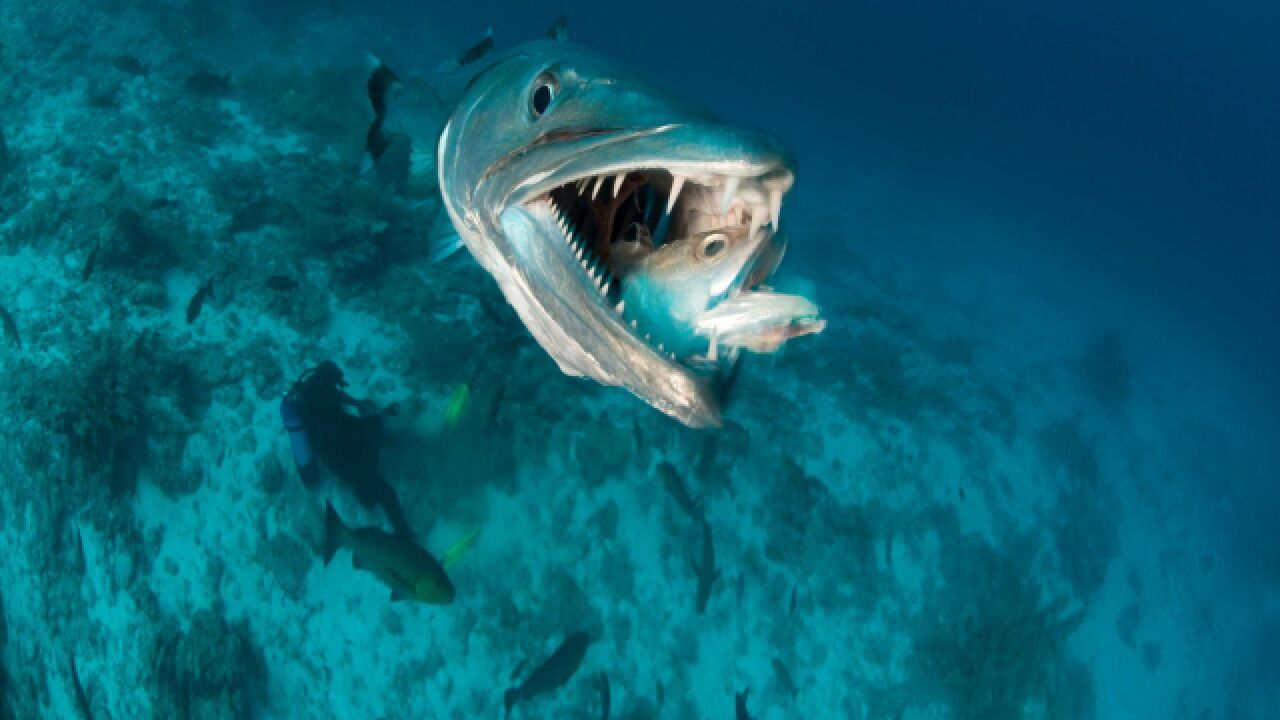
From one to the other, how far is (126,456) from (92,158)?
18.4 feet

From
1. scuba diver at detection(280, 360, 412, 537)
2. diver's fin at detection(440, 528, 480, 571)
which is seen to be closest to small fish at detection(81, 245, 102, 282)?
scuba diver at detection(280, 360, 412, 537)

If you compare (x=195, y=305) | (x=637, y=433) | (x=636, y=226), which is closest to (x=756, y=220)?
(x=636, y=226)

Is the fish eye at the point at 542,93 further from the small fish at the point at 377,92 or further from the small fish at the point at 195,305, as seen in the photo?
the small fish at the point at 195,305

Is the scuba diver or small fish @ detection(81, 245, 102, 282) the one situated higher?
small fish @ detection(81, 245, 102, 282)

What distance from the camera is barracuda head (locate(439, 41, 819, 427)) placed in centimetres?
122

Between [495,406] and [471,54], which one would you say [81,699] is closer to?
[495,406]

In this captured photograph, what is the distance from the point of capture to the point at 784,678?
5785mm

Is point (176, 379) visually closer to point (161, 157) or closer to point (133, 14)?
point (161, 157)

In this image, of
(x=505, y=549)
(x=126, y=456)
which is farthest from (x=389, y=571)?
(x=126, y=456)

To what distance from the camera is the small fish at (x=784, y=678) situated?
569cm

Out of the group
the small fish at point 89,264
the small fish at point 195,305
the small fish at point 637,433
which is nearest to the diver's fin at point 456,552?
the small fish at point 637,433

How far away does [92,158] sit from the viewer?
786 centimetres

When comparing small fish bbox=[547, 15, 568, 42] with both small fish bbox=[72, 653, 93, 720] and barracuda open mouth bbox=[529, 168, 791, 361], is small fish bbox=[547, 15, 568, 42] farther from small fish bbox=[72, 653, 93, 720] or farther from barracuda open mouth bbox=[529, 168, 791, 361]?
small fish bbox=[72, 653, 93, 720]

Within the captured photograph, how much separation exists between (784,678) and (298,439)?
4864 mm
